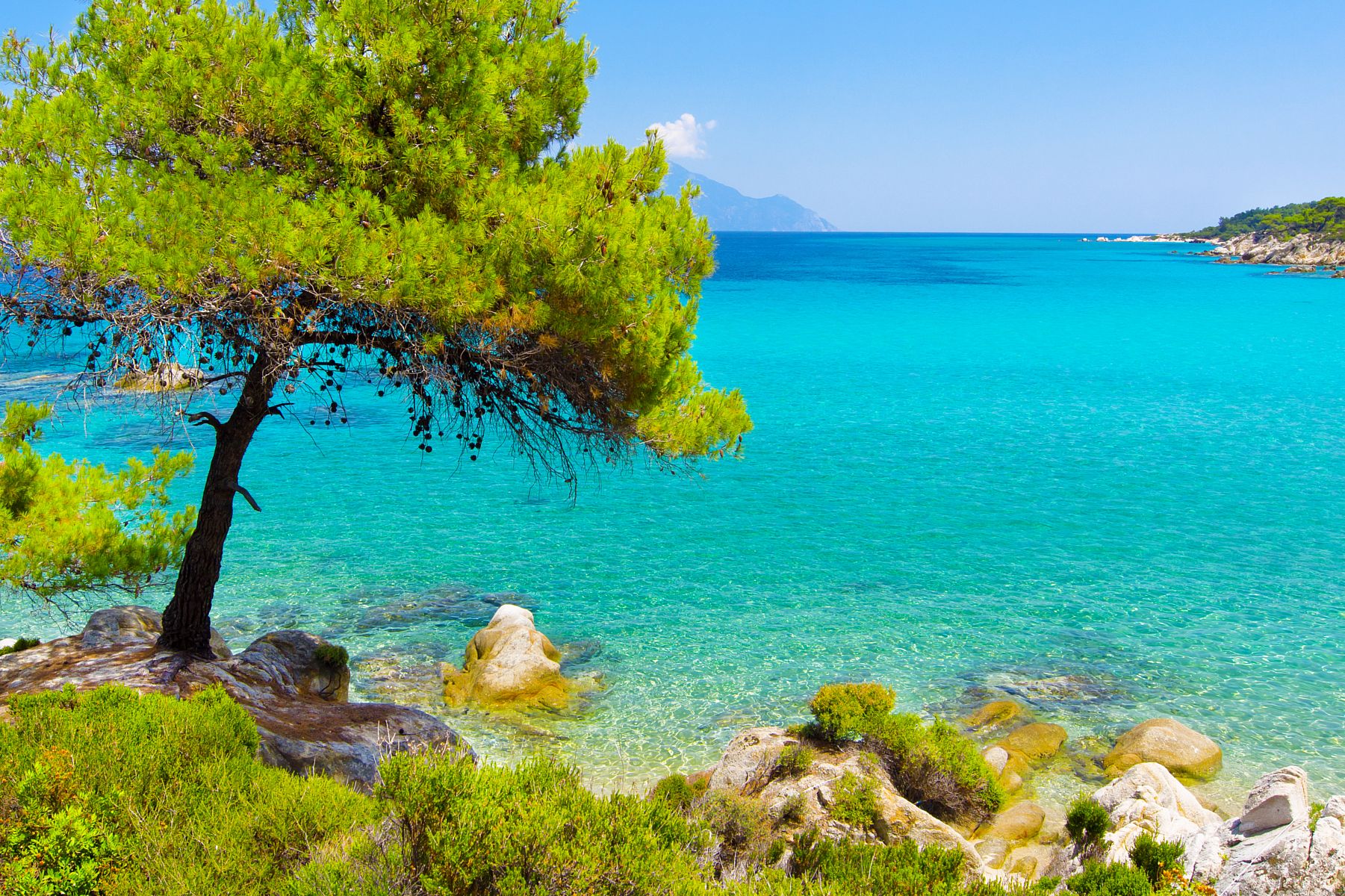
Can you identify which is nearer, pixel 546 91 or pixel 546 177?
pixel 546 177

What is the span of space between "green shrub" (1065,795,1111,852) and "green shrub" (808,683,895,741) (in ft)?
8.09

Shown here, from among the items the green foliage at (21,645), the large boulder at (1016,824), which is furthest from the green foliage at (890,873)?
the green foliage at (21,645)

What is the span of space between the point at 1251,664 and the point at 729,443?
38.7ft

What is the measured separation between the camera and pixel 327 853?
5777mm

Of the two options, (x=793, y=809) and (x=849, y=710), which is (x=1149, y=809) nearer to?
(x=849, y=710)

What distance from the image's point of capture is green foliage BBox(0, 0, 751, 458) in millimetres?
8070

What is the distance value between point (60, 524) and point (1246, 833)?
13888 mm

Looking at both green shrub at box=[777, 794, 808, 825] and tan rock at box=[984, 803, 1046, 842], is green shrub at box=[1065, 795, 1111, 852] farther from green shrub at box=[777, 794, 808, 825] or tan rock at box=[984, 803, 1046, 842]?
green shrub at box=[777, 794, 808, 825]

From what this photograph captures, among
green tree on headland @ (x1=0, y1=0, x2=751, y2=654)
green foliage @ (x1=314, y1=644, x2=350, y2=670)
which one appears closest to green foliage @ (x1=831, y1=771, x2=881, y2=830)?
green tree on headland @ (x1=0, y1=0, x2=751, y2=654)

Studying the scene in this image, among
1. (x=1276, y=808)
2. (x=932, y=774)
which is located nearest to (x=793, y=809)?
(x=932, y=774)

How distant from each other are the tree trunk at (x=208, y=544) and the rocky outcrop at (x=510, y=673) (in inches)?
193

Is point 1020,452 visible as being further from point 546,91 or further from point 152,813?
point 152,813

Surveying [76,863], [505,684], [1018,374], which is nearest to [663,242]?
[76,863]

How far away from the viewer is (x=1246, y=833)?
29.1 ft
